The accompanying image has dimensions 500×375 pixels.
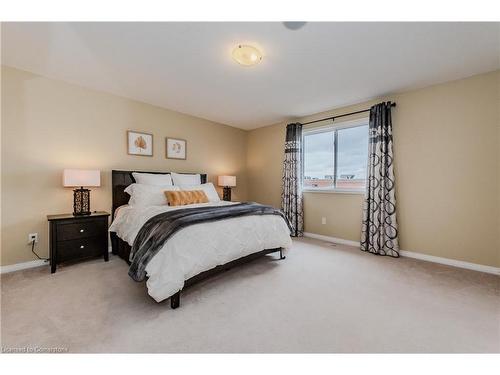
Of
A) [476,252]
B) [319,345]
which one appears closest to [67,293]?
[319,345]

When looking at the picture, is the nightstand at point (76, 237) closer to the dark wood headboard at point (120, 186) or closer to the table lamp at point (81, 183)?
the table lamp at point (81, 183)

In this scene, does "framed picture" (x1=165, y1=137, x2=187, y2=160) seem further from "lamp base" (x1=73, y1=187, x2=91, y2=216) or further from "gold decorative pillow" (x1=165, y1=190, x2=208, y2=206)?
"lamp base" (x1=73, y1=187, x2=91, y2=216)

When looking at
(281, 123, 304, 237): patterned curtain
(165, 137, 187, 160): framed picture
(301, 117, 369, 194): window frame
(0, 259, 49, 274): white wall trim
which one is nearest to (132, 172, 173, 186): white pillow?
(165, 137, 187, 160): framed picture

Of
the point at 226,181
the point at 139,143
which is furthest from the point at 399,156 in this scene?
the point at 139,143

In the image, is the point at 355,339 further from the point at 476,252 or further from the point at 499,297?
the point at 476,252

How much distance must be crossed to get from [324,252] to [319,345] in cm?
198

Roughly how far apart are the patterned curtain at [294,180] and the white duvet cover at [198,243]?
1.35 meters

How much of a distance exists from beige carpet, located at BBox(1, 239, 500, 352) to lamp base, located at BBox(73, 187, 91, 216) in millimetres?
691

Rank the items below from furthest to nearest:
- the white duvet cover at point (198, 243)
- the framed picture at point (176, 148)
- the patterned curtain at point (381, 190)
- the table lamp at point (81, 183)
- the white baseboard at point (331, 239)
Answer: the framed picture at point (176, 148), the white baseboard at point (331, 239), the patterned curtain at point (381, 190), the table lamp at point (81, 183), the white duvet cover at point (198, 243)

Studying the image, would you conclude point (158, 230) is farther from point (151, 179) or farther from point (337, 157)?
point (337, 157)

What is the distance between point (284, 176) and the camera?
435 centimetres

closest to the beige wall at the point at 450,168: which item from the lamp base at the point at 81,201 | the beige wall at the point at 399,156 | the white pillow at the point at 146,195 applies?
the beige wall at the point at 399,156

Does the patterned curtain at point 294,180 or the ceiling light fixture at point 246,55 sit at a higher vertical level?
the ceiling light fixture at point 246,55

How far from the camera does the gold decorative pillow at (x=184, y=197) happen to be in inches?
117
